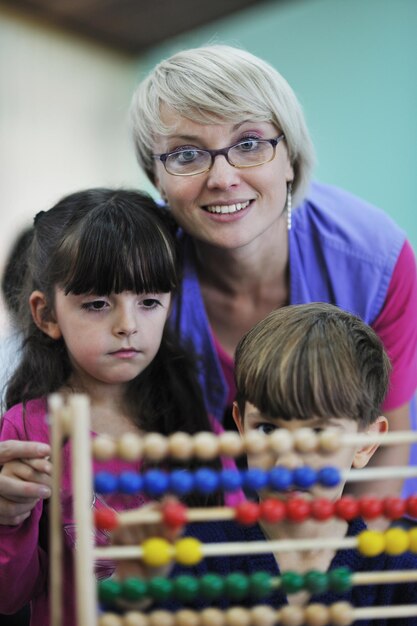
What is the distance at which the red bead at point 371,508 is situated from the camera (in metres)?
0.85

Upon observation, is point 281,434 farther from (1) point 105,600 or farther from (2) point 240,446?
(1) point 105,600

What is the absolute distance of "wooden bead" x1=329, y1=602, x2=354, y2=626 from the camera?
82 centimetres

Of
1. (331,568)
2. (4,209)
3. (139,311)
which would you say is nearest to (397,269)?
(139,311)

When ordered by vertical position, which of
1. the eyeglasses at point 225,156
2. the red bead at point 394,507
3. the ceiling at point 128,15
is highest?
the ceiling at point 128,15

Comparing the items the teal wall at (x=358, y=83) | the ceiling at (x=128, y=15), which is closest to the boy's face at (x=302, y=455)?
the teal wall at (x=358, y=83)

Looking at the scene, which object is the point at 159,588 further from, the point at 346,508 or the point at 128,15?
the point at 128,15

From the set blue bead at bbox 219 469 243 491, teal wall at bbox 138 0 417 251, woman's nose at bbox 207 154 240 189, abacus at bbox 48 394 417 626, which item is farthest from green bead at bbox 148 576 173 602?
teal wall at bbox 138 0 417 251

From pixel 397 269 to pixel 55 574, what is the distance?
948mm

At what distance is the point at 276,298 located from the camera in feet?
5.02

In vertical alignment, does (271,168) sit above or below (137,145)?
below

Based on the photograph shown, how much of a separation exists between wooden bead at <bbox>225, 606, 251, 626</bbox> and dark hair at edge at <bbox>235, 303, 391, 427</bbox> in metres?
0.23

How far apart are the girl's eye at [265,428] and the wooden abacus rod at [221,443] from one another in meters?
0.15

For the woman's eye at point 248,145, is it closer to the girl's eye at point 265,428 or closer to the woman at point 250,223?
the woman at point 250,223

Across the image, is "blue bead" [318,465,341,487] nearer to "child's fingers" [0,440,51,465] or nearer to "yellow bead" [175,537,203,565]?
"yellow bead" [175,537,203,565]
